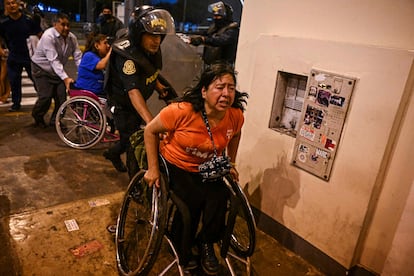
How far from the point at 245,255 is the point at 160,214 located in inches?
29.3

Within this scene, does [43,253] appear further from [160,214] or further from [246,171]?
[246,171]

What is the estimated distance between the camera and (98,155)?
4.46 metres

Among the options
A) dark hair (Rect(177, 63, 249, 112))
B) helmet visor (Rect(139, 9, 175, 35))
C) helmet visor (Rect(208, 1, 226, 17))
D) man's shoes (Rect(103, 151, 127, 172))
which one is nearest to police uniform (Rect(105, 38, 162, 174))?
helmet visor (Rect(139, 9, 175, 35))

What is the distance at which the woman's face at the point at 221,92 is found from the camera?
2166mm

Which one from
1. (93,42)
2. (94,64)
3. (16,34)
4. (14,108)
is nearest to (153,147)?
(94,64)

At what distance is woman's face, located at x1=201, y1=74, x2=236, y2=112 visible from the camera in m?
Result: 2.17

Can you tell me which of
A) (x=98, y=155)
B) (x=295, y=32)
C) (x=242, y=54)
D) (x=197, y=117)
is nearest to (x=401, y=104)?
(x=295, y=32)

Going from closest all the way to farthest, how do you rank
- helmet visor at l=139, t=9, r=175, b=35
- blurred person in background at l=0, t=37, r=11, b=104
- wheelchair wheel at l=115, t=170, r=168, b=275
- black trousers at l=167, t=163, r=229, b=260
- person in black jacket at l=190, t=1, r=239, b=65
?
wheelchair wheel at l=115, t=170, r=168, b=275, black trousers at l=167, t=163, r=229, b=260, helmet visor at l=139, t=9, r=175, b=35, person in black jacket at l=190, t=1, r=239, b=65, blurred person in background at l=0, t=37, r=11, b=104

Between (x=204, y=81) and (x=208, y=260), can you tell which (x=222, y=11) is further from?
(x=208, y=260)

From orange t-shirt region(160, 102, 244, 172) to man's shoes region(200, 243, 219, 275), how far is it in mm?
534

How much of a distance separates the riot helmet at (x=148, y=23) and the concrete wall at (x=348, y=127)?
75 centimetres

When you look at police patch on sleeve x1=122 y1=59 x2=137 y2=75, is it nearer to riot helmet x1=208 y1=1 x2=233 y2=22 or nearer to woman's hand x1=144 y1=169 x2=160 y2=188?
woman's hand x1=144 y1=169 x2=160 y2=188

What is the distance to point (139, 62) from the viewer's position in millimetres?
2887

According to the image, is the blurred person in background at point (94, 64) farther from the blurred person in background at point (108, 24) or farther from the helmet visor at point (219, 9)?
the blurred person in background at point (108, 24)
